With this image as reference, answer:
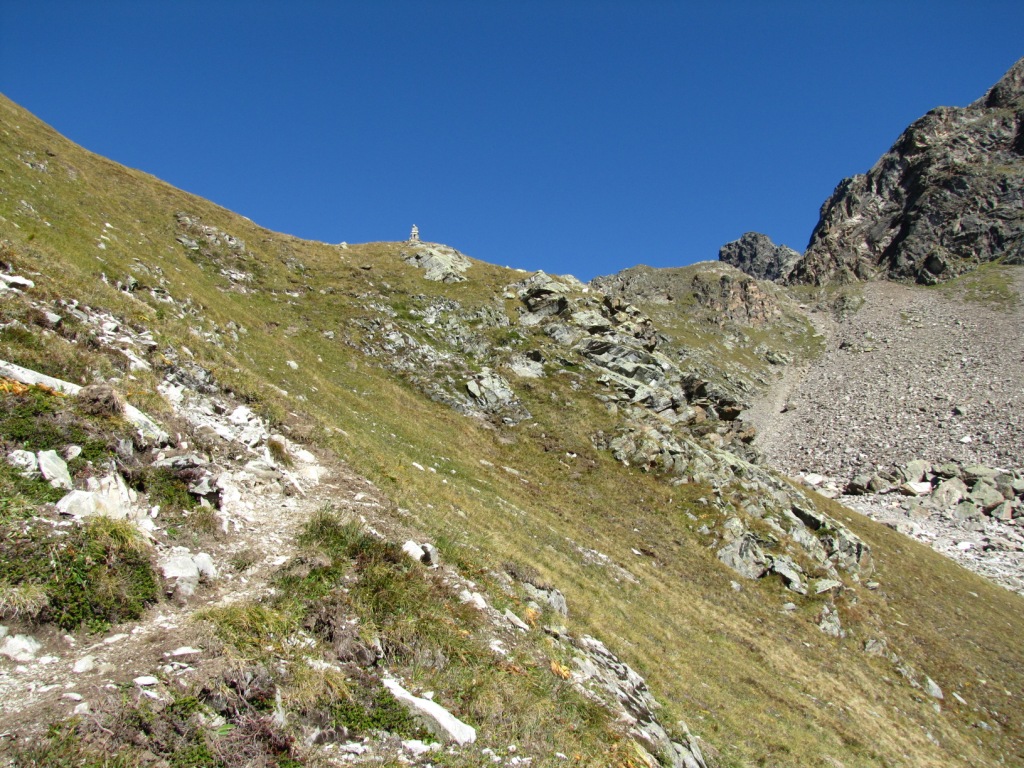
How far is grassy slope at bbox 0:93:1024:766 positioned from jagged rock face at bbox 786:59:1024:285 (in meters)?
158

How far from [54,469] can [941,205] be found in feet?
734

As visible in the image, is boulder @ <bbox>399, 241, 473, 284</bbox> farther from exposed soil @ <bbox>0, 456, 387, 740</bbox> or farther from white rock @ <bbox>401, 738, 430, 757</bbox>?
white rock @ <bbox>401, 738, 430, 757</bbox>

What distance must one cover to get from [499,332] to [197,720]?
42.3 meters

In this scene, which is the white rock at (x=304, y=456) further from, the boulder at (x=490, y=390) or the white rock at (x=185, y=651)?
the boulder at (x=490, y=390)

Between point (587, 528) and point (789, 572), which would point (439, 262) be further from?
point (789, 572)

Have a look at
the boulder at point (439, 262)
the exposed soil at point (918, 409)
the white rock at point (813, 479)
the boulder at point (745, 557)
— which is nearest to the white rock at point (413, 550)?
the boulder at point (745, 557)

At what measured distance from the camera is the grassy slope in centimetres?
1675

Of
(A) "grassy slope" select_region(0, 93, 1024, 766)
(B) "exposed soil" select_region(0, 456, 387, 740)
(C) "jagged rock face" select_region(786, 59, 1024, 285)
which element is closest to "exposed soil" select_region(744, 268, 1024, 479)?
(C) "jagged rock face" select_region(786, 59, 1024, 285)

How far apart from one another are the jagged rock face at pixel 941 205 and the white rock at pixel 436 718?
194338 mm

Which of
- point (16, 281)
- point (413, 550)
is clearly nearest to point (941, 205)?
point (413, 550)

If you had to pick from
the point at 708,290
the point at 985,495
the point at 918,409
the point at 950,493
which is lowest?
the point at 950,493

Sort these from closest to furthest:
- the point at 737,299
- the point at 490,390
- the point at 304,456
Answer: the point at 304,456, the point at 490,390, the point at 737,299

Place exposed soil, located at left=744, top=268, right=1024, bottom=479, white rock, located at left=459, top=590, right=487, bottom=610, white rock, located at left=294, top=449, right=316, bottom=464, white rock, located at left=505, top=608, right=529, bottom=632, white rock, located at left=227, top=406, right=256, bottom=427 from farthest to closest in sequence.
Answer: exposed soil, located at left=744, top=268, right=1024, bottom=479 < white rock, located at left=294, top=449, right=316, bottom=464 < white rock, located at left=227, top=406, right=256, bottom=427 < white rock, located at left=505, top=608, right=529, bottom=632 < white rock, located at left=459, top=590, right=487, bottom=610

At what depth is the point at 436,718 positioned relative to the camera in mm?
7734
